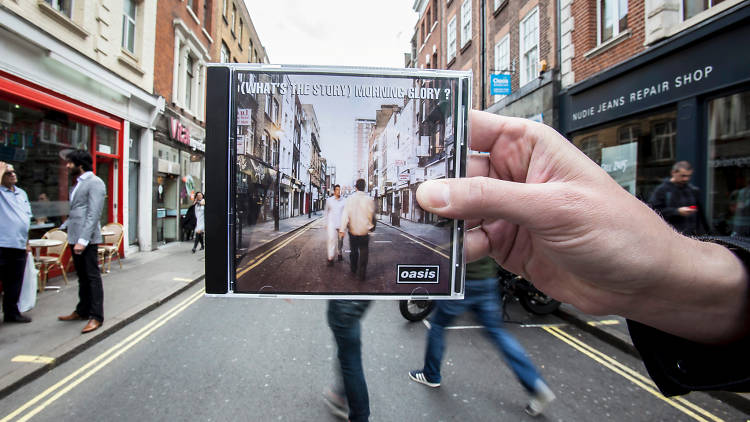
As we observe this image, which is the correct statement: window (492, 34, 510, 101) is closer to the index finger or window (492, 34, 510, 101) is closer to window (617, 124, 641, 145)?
window (617, 124, 641, 145)

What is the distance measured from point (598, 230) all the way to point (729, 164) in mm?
7218

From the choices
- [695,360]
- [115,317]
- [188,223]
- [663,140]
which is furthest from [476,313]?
[188,223]

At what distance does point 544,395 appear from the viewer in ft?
8.54

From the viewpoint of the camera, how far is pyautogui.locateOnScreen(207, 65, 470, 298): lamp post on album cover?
3.50ft

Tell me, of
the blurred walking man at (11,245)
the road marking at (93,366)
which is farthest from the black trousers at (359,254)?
the blurred walking man at (11,245)

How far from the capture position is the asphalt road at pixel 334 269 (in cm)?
109

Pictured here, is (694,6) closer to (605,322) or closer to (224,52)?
(605,322)

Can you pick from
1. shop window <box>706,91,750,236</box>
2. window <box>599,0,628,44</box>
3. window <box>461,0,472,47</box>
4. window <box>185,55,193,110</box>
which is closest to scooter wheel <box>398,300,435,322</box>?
shop window <box>706,91,750,236</box>

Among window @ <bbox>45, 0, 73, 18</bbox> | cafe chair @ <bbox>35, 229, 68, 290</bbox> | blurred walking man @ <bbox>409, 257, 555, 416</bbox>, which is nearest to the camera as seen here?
blurred walking man @ <bbox>409, 257, 555, 416</bbox>

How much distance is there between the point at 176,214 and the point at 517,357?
13.3 metres

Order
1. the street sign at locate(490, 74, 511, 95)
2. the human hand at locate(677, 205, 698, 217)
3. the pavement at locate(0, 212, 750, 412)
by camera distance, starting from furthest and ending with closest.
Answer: the street sign at locate(490, 74, 511, 95)
the human hand at locate(677, 205, 698, 217)
the pavement at locate(0, 212, 750, 412)

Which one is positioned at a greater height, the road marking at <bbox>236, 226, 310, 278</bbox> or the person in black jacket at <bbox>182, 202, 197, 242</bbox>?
the road marking at <bbox>236, 226, 310, 278</bbox>

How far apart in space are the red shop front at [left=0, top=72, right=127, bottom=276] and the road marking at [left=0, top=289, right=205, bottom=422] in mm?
4285

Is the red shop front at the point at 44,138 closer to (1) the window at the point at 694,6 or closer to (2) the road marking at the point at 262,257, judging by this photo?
(2) the road marking at the point at 262,257
